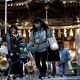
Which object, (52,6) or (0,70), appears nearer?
(0,70)

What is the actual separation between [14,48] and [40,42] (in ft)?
3.04

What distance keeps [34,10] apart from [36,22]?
1153 cm

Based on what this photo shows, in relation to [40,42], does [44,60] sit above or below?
below

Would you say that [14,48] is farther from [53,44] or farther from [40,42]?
[53,44]

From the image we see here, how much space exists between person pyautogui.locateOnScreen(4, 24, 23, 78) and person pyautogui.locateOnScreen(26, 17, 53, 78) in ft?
1.94

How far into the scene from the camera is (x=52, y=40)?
1063cm

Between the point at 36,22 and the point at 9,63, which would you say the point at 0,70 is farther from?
the point at 36,22

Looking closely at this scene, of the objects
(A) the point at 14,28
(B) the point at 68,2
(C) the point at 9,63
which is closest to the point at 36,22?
(A) the point at 14,28

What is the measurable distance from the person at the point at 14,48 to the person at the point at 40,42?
59 cm

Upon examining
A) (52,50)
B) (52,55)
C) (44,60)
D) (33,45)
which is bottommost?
(44,60)

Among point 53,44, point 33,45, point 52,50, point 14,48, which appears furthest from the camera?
point 14,48

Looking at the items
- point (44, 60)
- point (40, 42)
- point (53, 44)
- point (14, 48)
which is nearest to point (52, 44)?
point (53, 44)

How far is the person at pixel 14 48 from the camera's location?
37.1 feet

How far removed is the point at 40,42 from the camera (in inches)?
430
